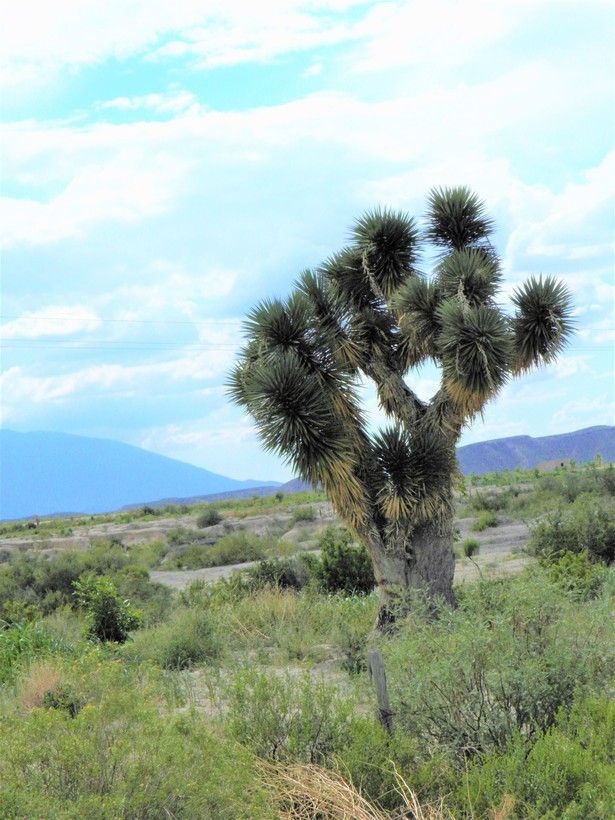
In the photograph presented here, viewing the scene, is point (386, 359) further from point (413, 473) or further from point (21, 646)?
point (21, 646)

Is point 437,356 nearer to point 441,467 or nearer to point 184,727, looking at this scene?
point 441,467

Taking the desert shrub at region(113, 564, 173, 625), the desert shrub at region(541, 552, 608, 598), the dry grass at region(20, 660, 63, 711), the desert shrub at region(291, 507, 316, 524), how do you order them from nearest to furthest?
the dry grass at region(20, 660, 63, 711), the desert shrub at region(541, 552, 608, 598), the desert shrub at region(113, 564, 173, 625), the desert shrub at region(291, 507, 316, 524)

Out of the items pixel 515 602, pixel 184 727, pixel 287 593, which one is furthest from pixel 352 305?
pixel 184 727

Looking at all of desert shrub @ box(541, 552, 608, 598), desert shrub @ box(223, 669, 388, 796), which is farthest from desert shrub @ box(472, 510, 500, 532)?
desert shrub @ box(223, 669, 388, 796)

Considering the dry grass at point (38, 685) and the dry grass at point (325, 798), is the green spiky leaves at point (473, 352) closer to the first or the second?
the dry grass at point (38, 685)

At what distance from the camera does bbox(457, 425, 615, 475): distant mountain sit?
131875 mm

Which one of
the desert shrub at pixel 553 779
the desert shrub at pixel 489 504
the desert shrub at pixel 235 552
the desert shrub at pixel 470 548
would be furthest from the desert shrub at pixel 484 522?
the desert shrub at pixel 553 779

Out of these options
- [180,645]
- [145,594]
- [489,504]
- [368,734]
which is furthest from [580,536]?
[489,504]

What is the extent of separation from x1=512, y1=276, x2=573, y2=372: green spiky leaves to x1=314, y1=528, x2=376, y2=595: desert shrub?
17.4ft

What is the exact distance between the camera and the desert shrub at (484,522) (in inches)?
1091

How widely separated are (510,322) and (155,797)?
10.5 metres

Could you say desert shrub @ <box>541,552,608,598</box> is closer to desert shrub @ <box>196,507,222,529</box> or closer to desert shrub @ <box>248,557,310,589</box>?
desert shrub @ <box>248,557,310,589</box>

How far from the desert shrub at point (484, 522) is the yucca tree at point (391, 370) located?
14.9 metres

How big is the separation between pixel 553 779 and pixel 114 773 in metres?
2.37
